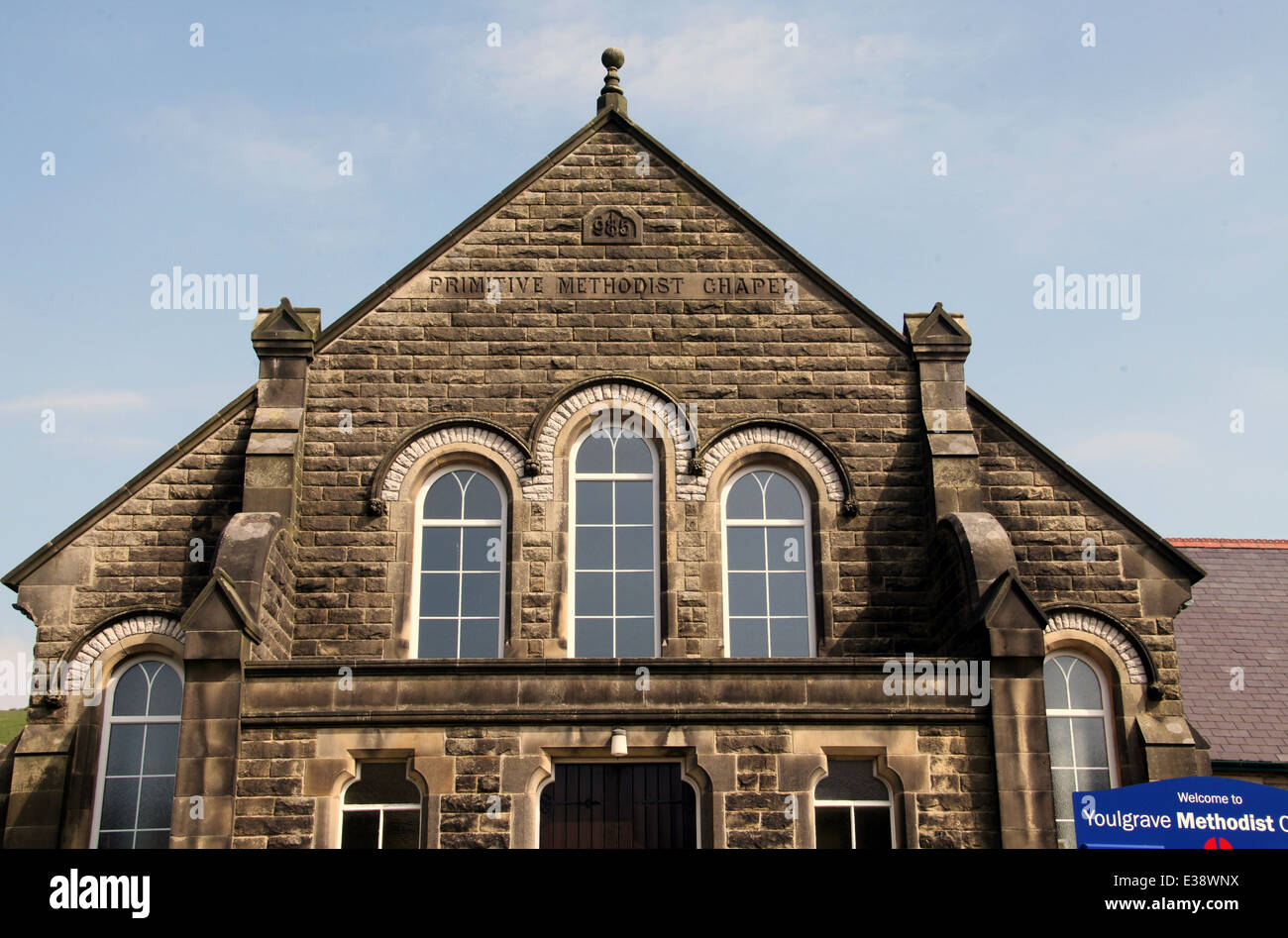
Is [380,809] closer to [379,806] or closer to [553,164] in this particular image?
[379,806]

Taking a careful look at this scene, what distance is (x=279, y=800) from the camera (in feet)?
43.6

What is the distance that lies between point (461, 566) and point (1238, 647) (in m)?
11.1

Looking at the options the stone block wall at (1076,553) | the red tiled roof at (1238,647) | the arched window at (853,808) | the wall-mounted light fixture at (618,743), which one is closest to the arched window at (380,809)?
the wall-mounted light fixture at (618,743)

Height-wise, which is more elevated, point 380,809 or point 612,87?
point 612,87

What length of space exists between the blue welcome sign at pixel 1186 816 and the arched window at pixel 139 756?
8852 millimetres

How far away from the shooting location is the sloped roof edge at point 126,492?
15797 millimetres

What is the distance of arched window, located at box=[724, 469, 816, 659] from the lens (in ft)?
51.6

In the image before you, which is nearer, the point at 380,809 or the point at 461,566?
the point at 380,809

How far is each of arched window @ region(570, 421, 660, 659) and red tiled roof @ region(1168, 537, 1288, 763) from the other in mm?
7779

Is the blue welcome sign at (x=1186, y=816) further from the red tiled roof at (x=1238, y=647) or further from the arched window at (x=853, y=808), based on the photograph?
the red tiled roof at (x=1238, y=647)

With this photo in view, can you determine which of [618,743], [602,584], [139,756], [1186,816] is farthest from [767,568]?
[139,756]

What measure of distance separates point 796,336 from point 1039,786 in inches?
239

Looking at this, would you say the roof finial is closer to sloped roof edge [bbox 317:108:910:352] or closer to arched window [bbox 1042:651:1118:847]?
sloped roof edge [bbox 317:108:910:352]

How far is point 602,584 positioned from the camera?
15.9m
